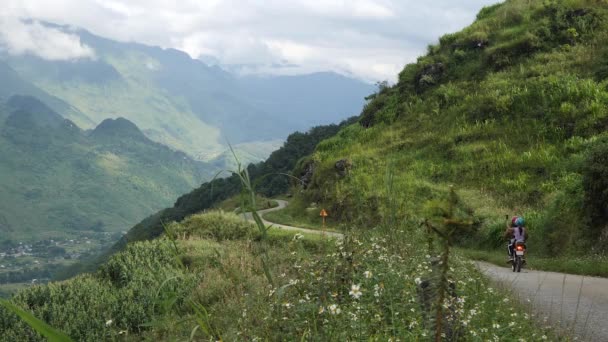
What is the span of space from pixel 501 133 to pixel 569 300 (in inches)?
762

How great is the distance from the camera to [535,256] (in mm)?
19000

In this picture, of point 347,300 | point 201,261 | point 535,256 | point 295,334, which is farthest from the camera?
point 535,256

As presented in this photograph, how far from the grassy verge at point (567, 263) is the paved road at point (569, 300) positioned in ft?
1.74

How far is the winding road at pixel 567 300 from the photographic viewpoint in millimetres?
8836

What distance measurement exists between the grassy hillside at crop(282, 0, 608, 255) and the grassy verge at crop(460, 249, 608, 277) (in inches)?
47.5

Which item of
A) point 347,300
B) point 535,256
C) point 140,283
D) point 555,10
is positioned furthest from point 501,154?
point 347,300

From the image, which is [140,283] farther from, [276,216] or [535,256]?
[276,216]

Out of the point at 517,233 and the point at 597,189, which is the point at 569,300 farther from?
the point at 597,189

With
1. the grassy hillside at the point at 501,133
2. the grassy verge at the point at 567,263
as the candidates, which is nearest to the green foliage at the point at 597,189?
the grassy hillside at the point at 501,133

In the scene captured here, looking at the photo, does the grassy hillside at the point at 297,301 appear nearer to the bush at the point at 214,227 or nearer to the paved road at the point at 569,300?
Answer: the paved road at the point at 569,300

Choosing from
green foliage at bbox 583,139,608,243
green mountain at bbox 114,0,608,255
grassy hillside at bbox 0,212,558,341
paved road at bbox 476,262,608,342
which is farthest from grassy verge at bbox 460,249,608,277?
grassy hillside at bbox 0,212,558,341

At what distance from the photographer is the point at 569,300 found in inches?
452

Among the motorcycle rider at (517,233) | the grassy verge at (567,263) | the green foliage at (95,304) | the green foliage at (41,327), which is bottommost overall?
the green foliage at (95,304)

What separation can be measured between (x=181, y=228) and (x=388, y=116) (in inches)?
726
